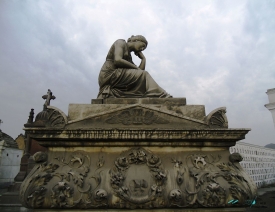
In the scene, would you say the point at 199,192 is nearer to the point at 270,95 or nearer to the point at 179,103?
the point at 179,103

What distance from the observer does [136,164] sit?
3.26 metres

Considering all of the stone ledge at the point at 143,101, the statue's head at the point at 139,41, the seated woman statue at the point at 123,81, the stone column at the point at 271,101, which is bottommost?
the stone ledge at the point at 143,101

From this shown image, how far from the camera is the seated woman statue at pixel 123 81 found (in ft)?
14.3

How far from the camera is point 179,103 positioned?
403 cm

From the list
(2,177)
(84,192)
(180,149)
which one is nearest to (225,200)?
(180,149)

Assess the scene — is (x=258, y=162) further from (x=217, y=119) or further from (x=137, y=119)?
(x=137, y=119)

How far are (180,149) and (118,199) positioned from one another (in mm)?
1296

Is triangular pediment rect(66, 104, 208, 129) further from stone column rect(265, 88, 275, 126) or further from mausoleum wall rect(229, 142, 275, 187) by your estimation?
stone column rect(265, 88, 275, 126)

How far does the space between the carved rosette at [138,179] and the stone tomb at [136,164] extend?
0.01 m

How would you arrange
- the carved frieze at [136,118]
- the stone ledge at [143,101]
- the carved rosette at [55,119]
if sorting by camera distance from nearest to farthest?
1. the carved rosette at [55,119]
2. the carved frieze at [136,118]
3. the stone ledge at [143,101]

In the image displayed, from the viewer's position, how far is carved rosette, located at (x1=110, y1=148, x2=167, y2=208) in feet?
9.80

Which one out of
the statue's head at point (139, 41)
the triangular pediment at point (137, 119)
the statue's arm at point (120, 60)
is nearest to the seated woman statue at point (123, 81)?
the statue's arm at point (120, 60)

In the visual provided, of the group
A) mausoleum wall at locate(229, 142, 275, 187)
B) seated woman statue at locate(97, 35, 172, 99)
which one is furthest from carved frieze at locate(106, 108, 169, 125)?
mausoleum wall at locate(229, 142, 275, 187)

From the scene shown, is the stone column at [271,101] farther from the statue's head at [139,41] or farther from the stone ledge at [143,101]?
the stone ledge at [143,101]
